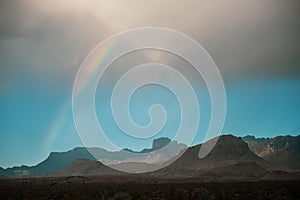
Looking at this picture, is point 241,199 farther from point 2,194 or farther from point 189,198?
point 2,194

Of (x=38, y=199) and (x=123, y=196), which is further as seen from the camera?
(x=38, y=199)

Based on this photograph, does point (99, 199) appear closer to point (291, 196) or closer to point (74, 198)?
point (74, 198)

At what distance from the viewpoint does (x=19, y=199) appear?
145ft

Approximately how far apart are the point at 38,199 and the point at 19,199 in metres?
2.26

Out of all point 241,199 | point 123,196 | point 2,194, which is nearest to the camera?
point 123,196

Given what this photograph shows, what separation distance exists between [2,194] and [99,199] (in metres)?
16.0

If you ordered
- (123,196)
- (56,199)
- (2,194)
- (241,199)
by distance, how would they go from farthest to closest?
(2,194) → (56,199) → (241,199) → (123,196)

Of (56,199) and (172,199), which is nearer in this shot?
(172,199)

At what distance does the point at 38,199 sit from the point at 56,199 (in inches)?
106

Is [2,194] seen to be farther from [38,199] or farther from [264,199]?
[264,199]

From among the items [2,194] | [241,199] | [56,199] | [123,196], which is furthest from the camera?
[2,194]

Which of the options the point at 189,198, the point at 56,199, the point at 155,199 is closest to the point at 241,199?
the point at 189,198

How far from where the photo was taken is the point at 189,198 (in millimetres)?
41938

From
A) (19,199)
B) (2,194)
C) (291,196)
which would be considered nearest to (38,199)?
(19,199)
